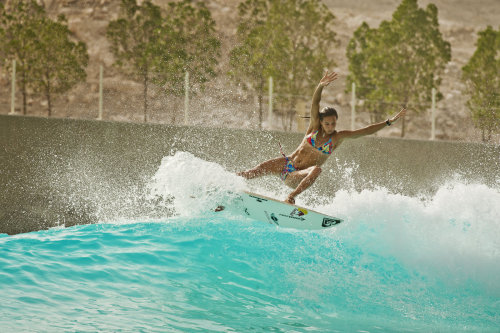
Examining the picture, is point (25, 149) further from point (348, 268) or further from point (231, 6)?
point (231, 6)

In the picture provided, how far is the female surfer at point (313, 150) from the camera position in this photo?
7.53 metres

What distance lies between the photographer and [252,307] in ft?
20.2

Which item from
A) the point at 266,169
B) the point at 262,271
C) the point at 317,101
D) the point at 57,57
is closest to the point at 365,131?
the point at 317,101

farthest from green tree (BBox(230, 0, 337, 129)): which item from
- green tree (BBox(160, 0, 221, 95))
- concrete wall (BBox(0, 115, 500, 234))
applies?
concrete wall (BBox(0, 115, 500, 234))

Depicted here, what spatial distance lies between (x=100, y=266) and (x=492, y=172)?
731 cm

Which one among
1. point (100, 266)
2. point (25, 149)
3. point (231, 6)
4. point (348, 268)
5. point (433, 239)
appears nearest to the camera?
point (100, 266)

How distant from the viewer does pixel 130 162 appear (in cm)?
1062

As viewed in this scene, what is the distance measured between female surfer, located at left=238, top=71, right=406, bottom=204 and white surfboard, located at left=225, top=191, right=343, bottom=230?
0.55 ft

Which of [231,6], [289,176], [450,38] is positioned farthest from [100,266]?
[450,38]

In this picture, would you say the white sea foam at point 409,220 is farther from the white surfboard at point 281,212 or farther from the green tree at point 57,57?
the green tree at point 57,57

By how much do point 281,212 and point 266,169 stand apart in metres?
0.66

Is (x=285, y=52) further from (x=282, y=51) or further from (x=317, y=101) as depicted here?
(x=317, y=101)

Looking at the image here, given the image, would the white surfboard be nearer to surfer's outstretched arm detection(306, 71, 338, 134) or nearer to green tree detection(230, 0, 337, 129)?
surfer's outstretched arm detection(306, 71, 338, 134)

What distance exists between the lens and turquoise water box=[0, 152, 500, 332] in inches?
227
